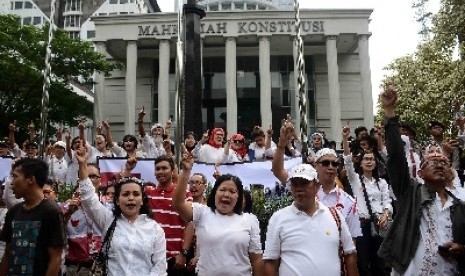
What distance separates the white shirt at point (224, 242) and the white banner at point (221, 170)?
12.8 feet

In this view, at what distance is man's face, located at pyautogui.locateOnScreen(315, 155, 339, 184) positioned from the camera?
16.2ft

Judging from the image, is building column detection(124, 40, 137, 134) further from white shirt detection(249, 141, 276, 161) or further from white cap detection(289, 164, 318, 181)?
white cap detection(289, 164, 318, 181)

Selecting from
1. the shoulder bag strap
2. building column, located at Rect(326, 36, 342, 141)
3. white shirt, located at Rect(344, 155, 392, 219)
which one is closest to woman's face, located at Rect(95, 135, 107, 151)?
white shirt, located at Rect(344, 155, 392, 219)

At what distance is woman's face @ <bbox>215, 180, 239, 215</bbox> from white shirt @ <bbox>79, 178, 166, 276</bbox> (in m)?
0.58

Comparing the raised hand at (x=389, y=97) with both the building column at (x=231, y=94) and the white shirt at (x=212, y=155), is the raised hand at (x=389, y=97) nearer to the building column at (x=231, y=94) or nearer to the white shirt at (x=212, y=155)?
the white shirt at (x=212, y=155)

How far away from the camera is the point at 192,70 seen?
11805mm

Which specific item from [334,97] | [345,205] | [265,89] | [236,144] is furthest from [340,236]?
[334,97]

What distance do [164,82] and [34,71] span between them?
12535mm

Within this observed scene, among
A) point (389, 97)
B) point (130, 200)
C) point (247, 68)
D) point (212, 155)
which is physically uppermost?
point (247, 68)

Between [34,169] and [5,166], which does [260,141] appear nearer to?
[5,166]

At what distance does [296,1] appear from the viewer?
29.5 feet

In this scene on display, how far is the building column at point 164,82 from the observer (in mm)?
35250

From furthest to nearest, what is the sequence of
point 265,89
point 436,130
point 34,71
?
point 265,89, point 34,71, point 436,130

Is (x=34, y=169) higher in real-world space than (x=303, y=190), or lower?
higher
